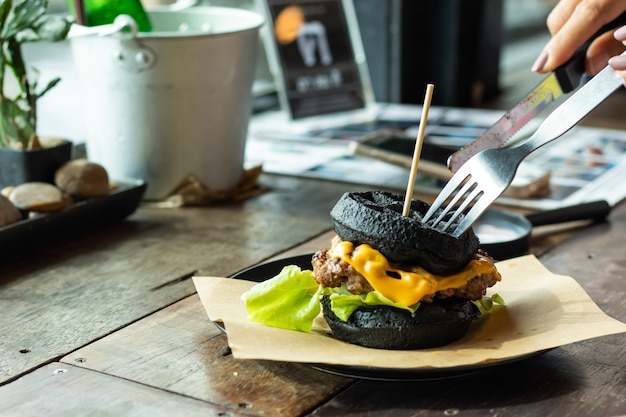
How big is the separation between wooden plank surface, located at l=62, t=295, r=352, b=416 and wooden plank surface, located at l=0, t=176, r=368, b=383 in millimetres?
45

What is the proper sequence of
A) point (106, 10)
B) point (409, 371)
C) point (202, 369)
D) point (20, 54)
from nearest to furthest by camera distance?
1. point (409, 371)
2. point (202, 369)
3. point (20, 54)
4. point (106, 10)

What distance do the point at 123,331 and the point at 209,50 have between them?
0.63 meters

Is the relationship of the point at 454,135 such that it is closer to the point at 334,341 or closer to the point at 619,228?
the point at 619,228

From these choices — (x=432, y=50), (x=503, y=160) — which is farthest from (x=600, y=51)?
(x=432, y=50)

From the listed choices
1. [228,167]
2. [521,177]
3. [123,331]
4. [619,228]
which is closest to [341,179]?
[228,167]

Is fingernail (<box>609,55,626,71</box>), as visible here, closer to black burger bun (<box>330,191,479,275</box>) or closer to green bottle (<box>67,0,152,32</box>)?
black burger bun (<box>330,191,479,275</box>)

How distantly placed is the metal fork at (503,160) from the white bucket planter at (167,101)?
2.25 feet

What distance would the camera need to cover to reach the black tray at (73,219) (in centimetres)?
123

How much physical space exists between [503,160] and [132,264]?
0.56m

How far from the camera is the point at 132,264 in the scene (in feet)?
4.00

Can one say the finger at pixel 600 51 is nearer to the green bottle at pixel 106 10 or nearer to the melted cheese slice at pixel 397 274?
the melted cheese slice at pixel 397 274

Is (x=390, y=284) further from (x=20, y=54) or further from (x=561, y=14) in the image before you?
(x=20, y=54)

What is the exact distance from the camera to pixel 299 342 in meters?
0.83

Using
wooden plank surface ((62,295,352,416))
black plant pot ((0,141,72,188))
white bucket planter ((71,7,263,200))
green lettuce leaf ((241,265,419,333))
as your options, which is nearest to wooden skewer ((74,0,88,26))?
white bucket planter ((71,7,263,200))
